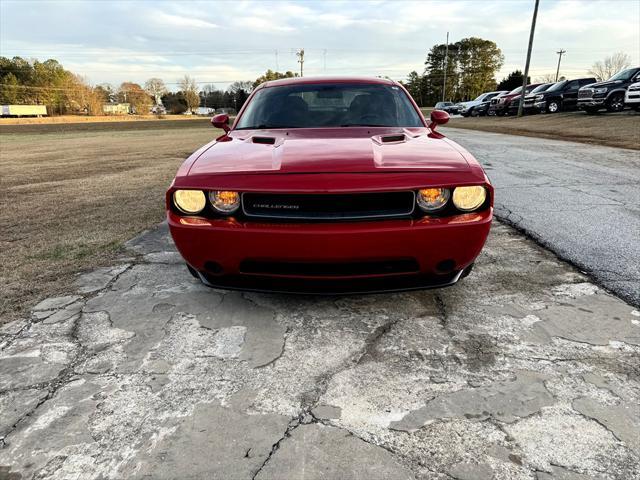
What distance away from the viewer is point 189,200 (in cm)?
229

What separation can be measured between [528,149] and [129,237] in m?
9.35

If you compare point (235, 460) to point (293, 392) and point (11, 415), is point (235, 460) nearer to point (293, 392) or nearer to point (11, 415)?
point (293, 392)

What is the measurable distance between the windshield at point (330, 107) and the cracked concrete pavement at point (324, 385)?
140cm

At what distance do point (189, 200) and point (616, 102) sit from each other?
22.4 meters

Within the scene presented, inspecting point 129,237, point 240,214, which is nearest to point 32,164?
point 129,237

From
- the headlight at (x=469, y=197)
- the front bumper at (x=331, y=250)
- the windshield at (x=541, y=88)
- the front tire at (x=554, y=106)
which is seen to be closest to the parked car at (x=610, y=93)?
the front tire at (x=554, y=106)

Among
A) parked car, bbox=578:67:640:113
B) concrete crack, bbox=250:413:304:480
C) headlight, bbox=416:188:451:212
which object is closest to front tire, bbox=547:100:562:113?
parked car, bbox=578:67:640:113

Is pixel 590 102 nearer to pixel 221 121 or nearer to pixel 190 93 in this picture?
pixel 221 121

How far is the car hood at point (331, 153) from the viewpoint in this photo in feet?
7.35

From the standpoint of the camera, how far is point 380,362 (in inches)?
79.7

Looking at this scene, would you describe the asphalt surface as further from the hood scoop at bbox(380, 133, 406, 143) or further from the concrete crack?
the concrete crack

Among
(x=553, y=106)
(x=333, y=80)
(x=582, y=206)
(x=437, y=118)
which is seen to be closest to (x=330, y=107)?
(x=333, y=80)

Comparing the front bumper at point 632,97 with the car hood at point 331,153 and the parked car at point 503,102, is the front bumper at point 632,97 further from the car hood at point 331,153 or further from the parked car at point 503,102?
the car hood at point 331,153

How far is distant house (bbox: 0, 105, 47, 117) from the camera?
79625 millimetres
